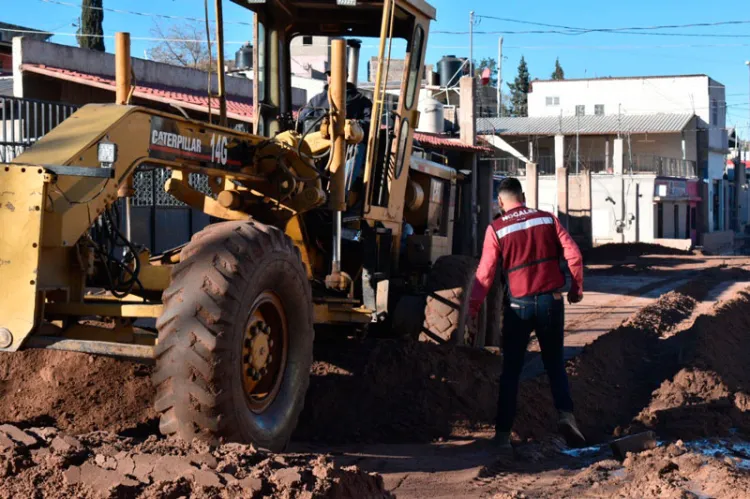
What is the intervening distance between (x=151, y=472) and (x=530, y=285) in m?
3.65

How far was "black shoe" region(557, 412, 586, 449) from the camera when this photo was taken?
724 cm

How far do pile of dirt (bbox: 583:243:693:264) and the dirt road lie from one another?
2364cm

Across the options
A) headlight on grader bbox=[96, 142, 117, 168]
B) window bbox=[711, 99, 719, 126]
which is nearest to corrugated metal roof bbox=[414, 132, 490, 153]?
headlight on grader bbox=[96, 142, 117, 168]

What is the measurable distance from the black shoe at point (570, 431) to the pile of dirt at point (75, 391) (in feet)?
9.65

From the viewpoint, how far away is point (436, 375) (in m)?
8.18

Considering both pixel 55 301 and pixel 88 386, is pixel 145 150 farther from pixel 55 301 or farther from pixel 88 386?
pixel 88 386

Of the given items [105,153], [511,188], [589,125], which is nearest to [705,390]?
[511,188]

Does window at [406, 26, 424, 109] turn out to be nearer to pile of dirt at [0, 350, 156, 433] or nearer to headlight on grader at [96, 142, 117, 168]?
pile of dirt at [0, 350, 156, 433]

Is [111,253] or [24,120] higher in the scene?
[24,120]

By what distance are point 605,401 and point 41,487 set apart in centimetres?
614

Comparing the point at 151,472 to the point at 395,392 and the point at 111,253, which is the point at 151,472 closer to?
the point at 111,253

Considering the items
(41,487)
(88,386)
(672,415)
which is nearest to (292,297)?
(88,386)

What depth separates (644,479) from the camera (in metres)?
5.80

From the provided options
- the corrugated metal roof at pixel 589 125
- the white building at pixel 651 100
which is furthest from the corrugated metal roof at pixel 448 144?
the white building at pixel 651 100
